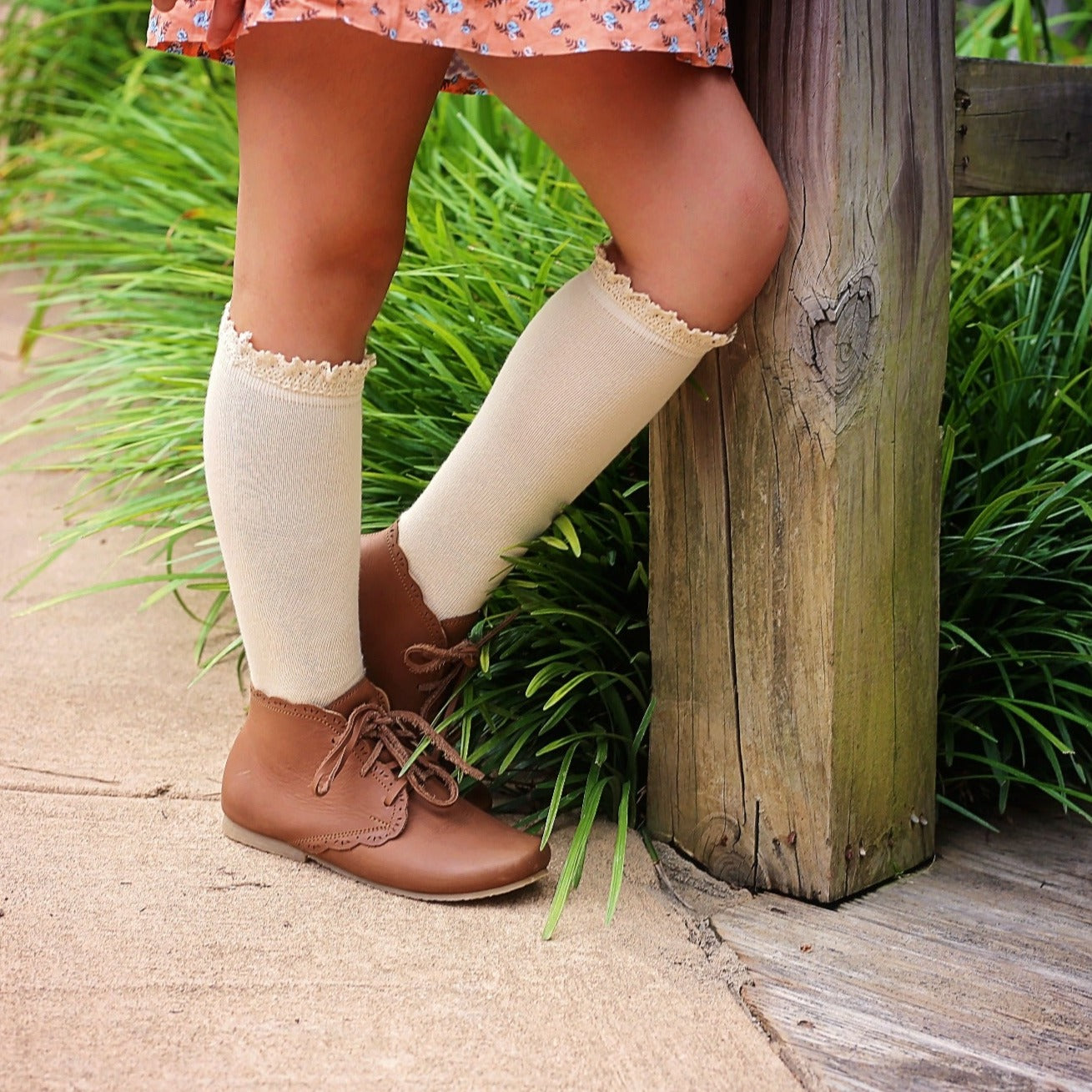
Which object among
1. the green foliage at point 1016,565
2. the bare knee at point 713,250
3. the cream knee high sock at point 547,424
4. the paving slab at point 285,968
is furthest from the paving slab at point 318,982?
the bare knee at point 713,250

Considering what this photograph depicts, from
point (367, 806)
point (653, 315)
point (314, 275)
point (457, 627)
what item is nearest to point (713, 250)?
point (653, 315)

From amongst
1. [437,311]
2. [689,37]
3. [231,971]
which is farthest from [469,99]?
A: [231,971]

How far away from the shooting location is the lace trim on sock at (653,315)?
1.00 metres

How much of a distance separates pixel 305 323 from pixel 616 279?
0.26 metres

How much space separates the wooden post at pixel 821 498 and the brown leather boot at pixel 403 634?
0.20m

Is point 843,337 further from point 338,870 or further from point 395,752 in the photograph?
point 338,870

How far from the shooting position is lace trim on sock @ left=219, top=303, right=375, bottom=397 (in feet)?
3.30

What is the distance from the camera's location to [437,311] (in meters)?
1.62

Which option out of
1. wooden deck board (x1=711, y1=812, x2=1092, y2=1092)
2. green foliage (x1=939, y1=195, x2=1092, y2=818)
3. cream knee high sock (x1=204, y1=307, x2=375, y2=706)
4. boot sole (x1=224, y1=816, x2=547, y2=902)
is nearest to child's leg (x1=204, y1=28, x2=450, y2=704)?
cream knee high sock (x1=204, y1=307, x2=375, y2=706)

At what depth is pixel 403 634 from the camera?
121 cm

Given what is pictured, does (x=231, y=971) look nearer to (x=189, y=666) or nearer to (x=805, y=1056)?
(x=805, y=1056)

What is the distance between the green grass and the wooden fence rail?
0.36 ft

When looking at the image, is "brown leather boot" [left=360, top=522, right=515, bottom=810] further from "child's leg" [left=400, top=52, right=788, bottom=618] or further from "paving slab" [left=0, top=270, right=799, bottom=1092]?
"paving slab" [left=0, top=270, right=799, bottom=1092]

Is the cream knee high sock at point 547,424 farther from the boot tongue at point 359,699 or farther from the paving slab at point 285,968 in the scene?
the paving slab at point 285,968
